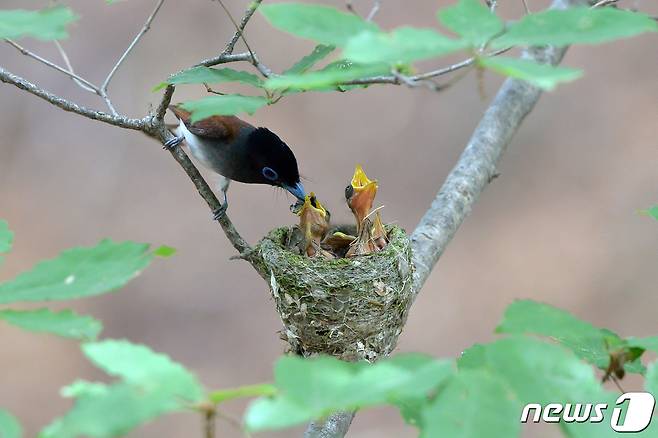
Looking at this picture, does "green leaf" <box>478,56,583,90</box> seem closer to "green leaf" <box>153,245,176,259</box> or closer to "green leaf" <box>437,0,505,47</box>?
"green leaf" <box>437,0,505,47</box>

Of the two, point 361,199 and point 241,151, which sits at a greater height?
point 241,151

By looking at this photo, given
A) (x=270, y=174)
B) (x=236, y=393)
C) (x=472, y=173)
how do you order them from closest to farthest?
1. (x=236, y=393)
2. (x=472, y=173)
3. (x=270, y=174)

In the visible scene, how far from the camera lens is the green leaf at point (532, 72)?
1.15 meters

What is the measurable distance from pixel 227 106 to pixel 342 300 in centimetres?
181

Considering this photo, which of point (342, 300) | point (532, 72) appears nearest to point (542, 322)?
point (532, 72)

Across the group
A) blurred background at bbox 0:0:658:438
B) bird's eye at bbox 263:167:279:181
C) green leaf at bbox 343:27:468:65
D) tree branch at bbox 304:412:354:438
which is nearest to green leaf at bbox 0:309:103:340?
green leaf at bbox 343:27:468:65

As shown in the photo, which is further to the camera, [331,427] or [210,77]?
[331,427]

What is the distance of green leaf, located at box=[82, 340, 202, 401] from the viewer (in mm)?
1123

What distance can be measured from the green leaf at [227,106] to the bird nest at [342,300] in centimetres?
173

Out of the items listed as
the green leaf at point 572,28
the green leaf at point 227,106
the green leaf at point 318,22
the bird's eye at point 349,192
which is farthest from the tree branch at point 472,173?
the green leaf at point 318,22

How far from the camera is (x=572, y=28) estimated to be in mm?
1324

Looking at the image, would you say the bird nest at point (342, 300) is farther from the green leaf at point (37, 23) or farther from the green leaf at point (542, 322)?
the green leaf at point (37, 23)

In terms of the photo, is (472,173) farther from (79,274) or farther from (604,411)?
(79,274)

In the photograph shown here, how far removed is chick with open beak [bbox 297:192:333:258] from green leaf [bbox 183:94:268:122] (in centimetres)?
214
